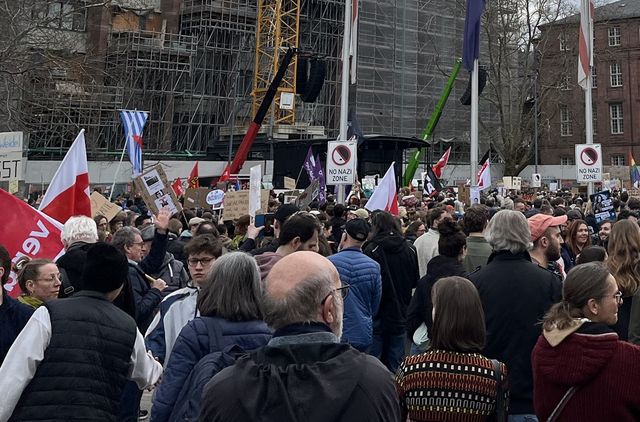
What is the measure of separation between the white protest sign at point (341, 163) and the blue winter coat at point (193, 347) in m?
10.7

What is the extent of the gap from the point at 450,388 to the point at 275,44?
44.9 m

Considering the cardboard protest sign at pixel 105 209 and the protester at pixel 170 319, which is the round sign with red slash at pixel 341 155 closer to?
the cardboard protest sign at pixel 105 209

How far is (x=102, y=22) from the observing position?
42.4m

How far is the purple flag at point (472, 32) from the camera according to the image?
58.2 feet

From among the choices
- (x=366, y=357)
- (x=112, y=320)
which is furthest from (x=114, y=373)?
(x=366, y=357)

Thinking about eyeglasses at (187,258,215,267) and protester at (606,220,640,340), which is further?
eyeglasses at (187,258,215,267)

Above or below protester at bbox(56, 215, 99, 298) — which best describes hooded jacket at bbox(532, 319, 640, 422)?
below

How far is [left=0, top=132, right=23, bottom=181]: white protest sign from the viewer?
9.80 meters

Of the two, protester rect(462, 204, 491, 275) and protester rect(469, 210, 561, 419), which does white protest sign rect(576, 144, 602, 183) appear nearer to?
protester rect(462, 204, 491, 275)

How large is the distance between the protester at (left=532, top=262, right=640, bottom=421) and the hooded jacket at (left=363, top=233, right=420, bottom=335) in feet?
11.9

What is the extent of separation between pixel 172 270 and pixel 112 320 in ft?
10.0

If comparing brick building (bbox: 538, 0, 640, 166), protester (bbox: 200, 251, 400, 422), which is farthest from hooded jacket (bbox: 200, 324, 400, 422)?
brick building (bbox: 538, 0, 640, 166)

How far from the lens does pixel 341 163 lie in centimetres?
1420

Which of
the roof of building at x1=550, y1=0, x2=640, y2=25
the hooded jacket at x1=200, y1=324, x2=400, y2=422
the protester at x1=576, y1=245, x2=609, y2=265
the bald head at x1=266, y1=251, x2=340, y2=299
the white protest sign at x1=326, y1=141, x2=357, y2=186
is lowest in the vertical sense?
the hooded jacket at x1=200, y1=324, x2=400, y2=422
